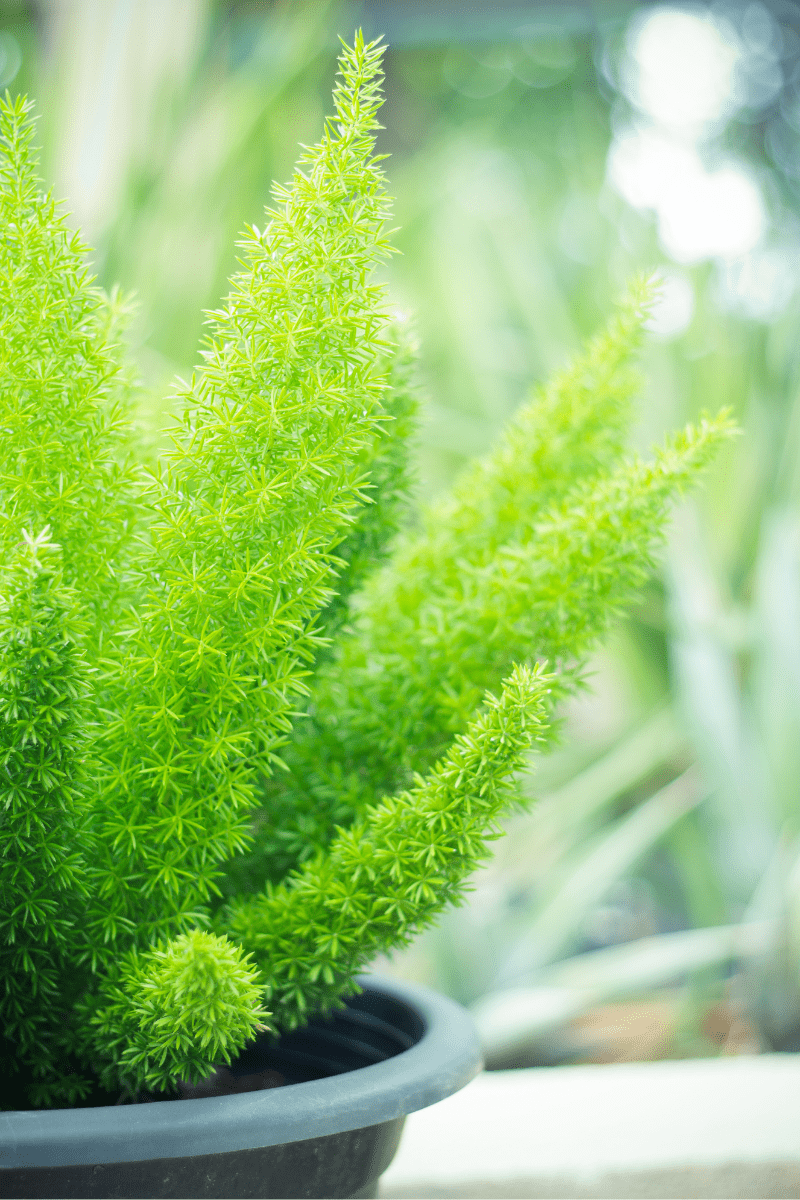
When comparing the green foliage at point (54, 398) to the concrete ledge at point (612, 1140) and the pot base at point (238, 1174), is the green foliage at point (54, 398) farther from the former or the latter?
the concrete ledge at point (612, 1140)

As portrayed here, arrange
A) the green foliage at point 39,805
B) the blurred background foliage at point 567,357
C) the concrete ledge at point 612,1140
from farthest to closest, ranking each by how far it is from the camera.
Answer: the blurred background foliage at point 567,357 < the concrete ledge at point 612,1140 < the green foliage at point 39,805

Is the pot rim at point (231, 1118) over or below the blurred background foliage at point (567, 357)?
below

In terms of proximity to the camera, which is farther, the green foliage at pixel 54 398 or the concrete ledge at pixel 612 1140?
the concrete ledge at pixel 612 1140

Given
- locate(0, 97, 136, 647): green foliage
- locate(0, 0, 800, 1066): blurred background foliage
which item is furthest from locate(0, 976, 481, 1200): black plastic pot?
locate(0, 0, 800, 1066): blurred background foliage

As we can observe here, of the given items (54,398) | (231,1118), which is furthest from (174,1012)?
(54,398)

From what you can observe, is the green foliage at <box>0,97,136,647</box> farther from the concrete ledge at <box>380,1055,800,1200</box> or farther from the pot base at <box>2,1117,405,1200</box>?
the concrete ledge at <box>380,1055,800,1200</box>

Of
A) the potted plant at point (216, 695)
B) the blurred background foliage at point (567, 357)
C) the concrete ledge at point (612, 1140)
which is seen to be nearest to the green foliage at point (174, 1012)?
the potted plant at point (216, 695)

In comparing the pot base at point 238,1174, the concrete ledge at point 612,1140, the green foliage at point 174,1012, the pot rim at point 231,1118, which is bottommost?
the concrete ledge at point 612,1140

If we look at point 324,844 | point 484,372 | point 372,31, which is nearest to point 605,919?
point 484,372
